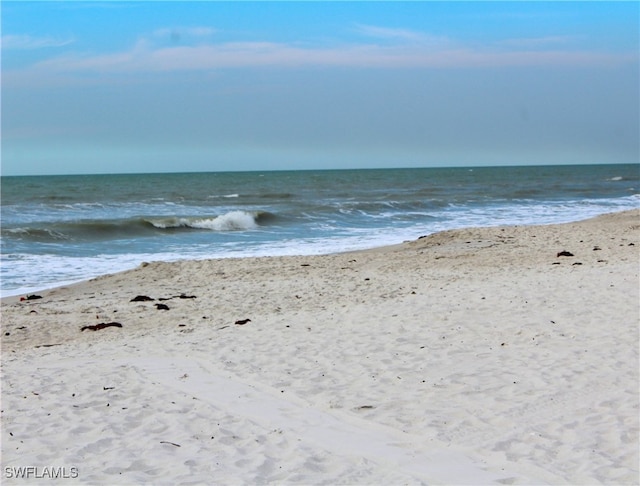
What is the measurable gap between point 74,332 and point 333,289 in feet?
12.8

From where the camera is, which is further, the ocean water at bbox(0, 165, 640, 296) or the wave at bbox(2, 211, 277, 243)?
the wave at bbox(2, 211, 277, 243)

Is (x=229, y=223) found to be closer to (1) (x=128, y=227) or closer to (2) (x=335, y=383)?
(1) (x=128, y=227)

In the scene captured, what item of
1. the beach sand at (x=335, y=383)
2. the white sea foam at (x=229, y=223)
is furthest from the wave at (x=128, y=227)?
the beach sand at (x=335, y=383)

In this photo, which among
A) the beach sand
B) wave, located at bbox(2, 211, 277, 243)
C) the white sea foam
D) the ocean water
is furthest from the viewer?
the white sea foam

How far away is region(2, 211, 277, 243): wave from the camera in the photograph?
22562 mm

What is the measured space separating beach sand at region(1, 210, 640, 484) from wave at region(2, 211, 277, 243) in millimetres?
11356

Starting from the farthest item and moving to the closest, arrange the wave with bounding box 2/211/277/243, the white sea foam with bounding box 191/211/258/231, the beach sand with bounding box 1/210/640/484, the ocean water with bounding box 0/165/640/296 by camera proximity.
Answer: the white sea foam with bounding box 191/211/258/231 < the wave with bounding box 2/211/277/243 < the ocean water with bounding box 0/165/640/296 < the beach sand with bounding box 1/210/640/484

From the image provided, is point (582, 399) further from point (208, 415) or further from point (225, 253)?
point (225, 253)

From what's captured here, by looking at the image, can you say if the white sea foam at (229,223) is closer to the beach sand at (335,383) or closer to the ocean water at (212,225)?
the ocean water at (212,225)

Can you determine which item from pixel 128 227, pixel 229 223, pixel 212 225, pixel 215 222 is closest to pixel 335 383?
pixel 128 227

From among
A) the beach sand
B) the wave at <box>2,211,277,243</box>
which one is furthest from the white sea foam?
the beach sand

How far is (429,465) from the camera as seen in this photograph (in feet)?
14.5

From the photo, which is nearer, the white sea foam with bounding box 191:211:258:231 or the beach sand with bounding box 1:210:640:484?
the beach sand with bounding box 1:210:640:484

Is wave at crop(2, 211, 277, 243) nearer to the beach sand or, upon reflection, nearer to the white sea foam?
the white sea foam
